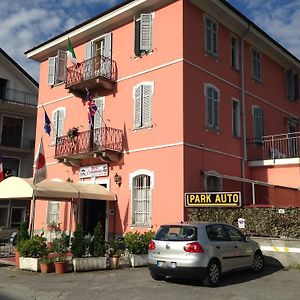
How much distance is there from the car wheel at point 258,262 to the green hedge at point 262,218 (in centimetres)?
163

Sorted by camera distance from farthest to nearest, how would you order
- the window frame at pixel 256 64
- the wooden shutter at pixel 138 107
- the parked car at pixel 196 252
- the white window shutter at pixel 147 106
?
the window frame at pixel 256 64 < the wooden shutter at pixel 138 107 < the white window shutter at pixel 147 106 < the parked car at pixel 196 252

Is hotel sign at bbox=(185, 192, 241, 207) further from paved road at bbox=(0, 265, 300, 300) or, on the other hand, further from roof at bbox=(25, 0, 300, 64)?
roof at bbox=(25, 0, 300, 64)

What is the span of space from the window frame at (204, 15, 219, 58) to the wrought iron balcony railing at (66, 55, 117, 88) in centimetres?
411

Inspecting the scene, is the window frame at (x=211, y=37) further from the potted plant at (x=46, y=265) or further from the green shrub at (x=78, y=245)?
the potted plant at (x=46, y=265)

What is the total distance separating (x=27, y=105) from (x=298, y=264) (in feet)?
78.3

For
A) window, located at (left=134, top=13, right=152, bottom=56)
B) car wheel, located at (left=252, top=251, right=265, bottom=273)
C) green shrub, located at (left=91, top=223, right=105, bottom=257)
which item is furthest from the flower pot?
window, located at (left=134, top=13, right=152, bottom=56)

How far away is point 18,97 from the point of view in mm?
31562

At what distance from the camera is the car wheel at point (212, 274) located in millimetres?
9961

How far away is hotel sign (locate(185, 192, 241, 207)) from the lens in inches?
553

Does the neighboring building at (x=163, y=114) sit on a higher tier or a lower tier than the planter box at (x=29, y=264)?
higher

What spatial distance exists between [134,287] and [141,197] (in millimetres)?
6887

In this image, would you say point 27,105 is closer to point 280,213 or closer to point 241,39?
point 241,39

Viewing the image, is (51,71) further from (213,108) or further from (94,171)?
(213,108)

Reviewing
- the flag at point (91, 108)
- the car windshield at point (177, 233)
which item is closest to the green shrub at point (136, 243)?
the car windshield at point (177, 233)
